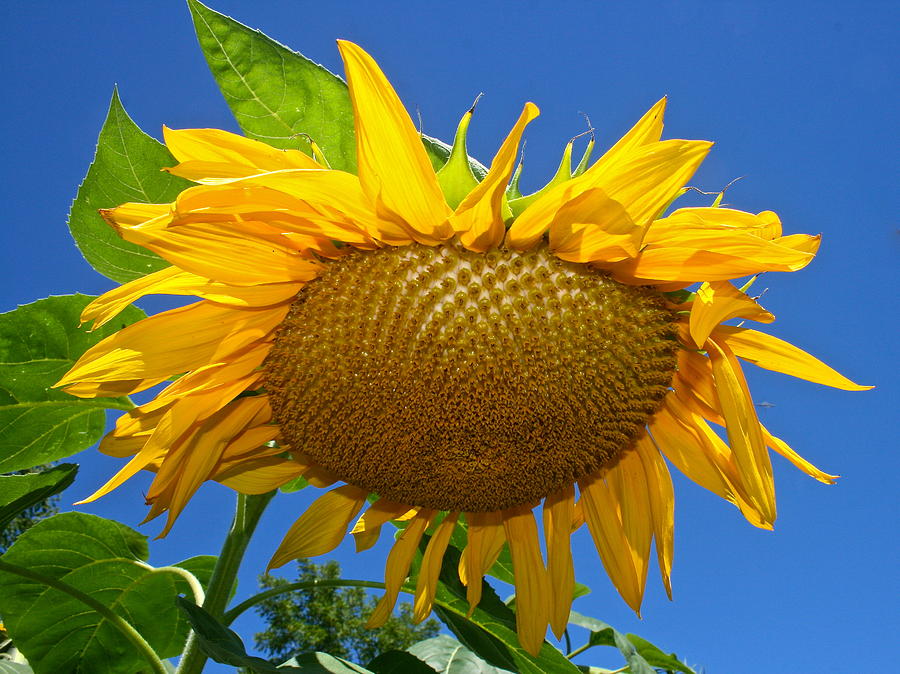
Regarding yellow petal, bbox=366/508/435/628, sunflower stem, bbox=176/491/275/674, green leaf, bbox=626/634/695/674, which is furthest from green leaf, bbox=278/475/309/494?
green leaf, bbox=626/634/695/674

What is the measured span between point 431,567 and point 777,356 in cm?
107

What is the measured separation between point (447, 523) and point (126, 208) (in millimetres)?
1162

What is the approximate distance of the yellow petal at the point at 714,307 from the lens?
147cm

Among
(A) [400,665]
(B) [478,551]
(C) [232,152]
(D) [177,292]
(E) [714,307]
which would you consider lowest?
(A) [400,665]

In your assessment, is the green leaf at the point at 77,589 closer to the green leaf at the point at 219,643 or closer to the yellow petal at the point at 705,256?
Result: the green leaf at the point at 219,643

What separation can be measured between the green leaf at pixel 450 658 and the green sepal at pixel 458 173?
1808mm

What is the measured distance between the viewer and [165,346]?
1642mm

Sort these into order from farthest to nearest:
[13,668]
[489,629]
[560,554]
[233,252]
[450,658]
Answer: [13,668] < [450,658] < [489,629] < [560,554] < [233,252]

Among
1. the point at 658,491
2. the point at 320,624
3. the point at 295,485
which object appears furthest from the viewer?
the point at 320,624

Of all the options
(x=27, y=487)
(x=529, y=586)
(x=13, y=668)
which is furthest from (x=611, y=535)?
(x=13, y=668)

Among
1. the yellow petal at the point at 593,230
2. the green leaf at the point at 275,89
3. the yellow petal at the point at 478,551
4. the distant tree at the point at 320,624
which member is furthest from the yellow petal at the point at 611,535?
the distant tree at the point at 320,624

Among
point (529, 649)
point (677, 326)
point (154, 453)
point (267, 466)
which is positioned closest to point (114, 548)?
point (267, 466)

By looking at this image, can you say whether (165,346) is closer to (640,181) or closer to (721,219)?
(640,181)

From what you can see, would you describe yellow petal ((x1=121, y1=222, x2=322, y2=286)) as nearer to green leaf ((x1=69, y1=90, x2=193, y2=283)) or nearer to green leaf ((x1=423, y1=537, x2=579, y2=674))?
green leaf ((x1=69, y1=90, x2=193, y2=283))
